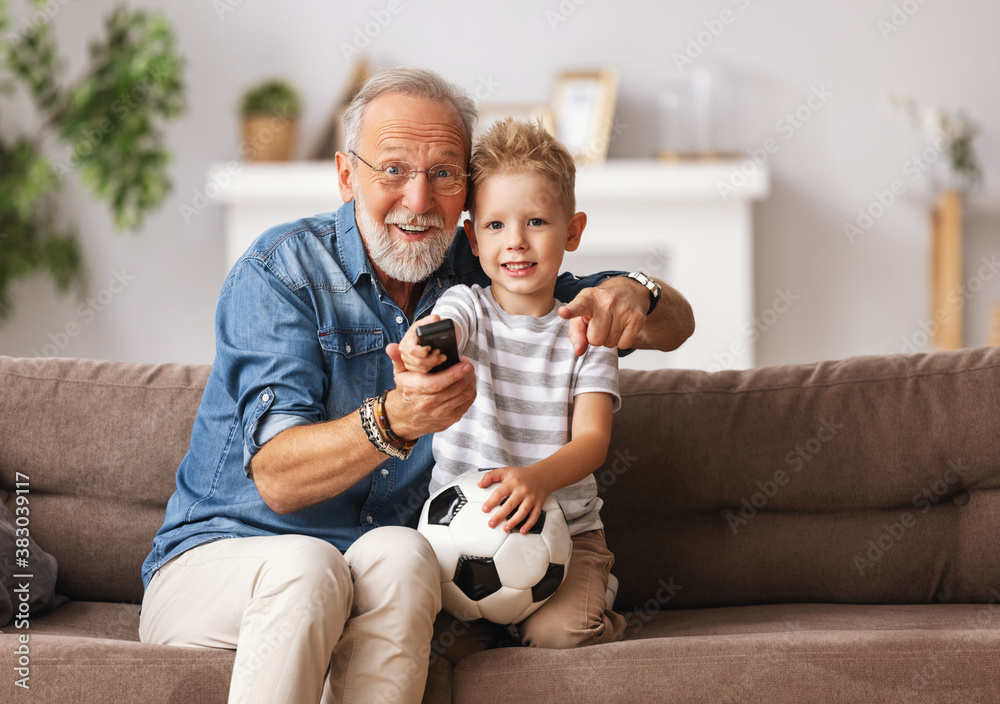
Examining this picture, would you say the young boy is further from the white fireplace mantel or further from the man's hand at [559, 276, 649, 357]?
the white fireplace mantel

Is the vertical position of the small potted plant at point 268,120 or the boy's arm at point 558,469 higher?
the small potted plant at point 268,120

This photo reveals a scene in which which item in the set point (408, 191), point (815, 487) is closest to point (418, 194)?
point (408, 191)

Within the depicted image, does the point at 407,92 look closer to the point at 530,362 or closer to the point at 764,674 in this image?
the point at 530,362

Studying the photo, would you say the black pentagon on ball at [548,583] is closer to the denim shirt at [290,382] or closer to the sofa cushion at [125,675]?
the denim shirt at [290,382]

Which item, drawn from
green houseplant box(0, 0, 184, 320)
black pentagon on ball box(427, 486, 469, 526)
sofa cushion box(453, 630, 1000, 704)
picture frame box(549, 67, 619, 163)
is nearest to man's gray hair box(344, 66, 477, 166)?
black pentagon on ball box(427, 486, 469, 526)

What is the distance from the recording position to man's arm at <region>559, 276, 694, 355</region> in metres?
1.43

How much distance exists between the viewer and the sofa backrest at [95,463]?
1.73 meters

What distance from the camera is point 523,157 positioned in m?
1.49

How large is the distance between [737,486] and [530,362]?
52cm

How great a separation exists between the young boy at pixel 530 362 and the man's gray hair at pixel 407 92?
133 mm

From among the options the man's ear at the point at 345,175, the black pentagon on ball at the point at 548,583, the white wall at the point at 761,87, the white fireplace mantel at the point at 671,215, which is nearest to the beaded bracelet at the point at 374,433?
the black pentagon on ball at the point at 548,583

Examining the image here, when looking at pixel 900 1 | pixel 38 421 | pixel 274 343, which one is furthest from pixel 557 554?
pixel 900 1

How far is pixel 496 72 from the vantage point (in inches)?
168

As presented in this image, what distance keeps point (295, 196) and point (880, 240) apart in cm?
264
